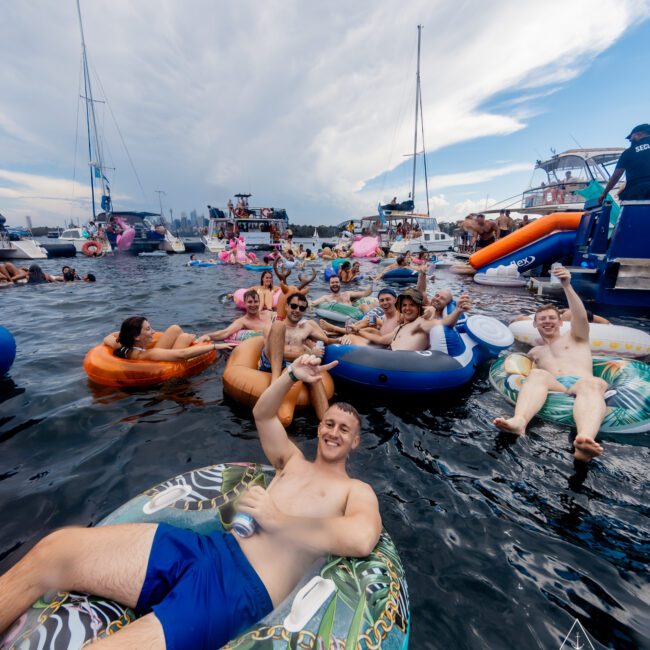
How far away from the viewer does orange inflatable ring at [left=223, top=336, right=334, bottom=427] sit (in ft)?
12.7

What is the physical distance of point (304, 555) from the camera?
73.4 inches

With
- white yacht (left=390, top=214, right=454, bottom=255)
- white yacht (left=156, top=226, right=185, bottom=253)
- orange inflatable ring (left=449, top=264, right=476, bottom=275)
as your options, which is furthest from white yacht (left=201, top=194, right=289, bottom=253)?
orange inflatable ring (left=449, top=264, right=476, bottom=275)

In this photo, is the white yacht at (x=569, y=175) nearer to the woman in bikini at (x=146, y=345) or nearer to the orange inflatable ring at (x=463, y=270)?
the orange inflatable ring at (x=463, y=270)

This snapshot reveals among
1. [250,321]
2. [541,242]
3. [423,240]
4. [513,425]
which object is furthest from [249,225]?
[513,425]

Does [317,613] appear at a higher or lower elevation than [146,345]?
lower

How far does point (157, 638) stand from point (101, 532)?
607 mm

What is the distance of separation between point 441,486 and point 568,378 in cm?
203

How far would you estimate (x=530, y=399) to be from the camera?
141 inches

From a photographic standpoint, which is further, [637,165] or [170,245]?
[170,245]

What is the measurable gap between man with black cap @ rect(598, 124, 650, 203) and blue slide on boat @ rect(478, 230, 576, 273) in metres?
3.02

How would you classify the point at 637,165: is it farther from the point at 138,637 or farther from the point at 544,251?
the point at 138,637

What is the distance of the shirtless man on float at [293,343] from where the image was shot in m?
4.00

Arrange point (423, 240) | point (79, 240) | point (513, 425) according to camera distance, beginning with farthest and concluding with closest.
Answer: point (79, 240), point (423, 240), point (513, 425)

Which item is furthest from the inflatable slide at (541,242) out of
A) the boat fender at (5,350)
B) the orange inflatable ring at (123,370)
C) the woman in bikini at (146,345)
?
the boat fender at (5,350)
